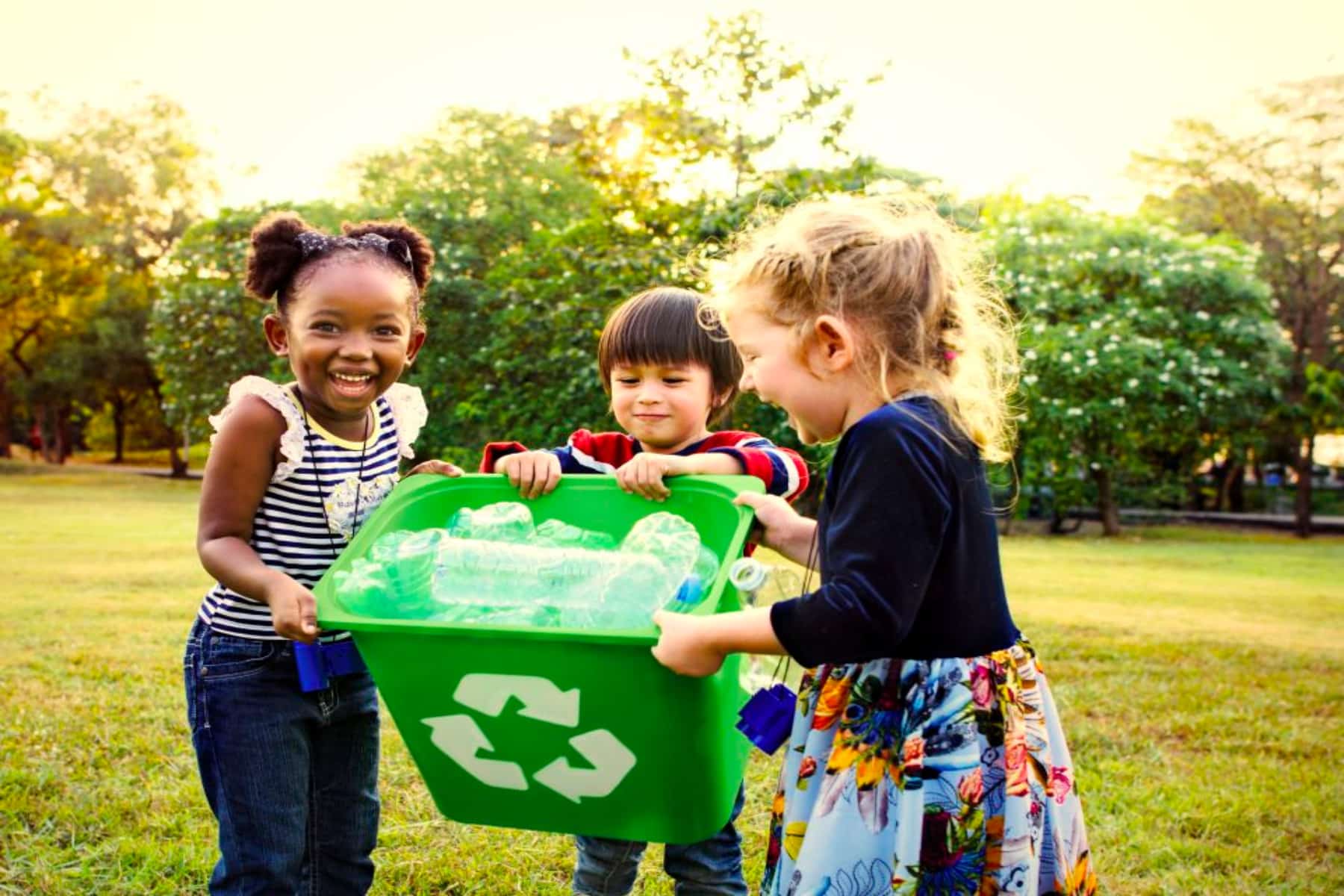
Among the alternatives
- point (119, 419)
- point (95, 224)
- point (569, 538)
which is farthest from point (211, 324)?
point (569, 538)

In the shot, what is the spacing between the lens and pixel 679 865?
2.22m

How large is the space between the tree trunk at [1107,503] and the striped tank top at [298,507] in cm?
1479

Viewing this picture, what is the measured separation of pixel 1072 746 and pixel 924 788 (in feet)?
8.78

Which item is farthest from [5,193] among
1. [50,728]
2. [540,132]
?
[50,728]

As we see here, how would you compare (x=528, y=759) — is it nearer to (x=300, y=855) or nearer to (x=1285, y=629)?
(x=300, y=855)

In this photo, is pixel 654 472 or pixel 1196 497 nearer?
pixel 654 472

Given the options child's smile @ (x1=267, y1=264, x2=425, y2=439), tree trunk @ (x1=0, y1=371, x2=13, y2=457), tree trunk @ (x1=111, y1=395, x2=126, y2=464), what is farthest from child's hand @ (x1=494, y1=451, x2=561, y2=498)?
tree trunk @ (x1=111, y1=395, x2=126, y2=464)

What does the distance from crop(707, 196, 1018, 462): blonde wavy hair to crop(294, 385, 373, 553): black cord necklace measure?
2.48 ft

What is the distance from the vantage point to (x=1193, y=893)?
8.93 ft

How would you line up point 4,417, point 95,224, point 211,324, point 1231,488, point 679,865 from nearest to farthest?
point 679,865 → point 211,324 → point 1231,488 → point 95,224 → point 4,417

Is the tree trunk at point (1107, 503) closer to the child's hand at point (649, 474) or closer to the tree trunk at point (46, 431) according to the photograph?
the child's hand at point (649, 474)

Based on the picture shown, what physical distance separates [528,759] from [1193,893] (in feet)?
6.13

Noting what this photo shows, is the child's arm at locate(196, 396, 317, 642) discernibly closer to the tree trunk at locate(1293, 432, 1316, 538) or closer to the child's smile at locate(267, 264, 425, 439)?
the child's smile at locate(267, 264, 425, 439)

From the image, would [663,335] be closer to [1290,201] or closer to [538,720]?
[538,720]
